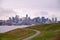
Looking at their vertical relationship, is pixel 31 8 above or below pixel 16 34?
above

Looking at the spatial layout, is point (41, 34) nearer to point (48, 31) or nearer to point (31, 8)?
point (48, 31)

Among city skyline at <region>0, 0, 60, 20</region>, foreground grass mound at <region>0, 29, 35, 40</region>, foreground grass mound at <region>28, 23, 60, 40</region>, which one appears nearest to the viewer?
foreground grass mound at <region>28, 23, 60, 40</region>

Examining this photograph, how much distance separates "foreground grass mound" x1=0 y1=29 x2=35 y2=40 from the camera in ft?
18.2

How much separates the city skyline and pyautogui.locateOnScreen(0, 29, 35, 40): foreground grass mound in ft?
2.32

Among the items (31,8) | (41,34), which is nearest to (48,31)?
(41,34)

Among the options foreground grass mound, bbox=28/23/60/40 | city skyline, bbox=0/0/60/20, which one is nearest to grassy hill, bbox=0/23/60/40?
foreground grass mound, bbox=28/23/60/40

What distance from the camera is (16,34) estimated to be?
18.5 feet

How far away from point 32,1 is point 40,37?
171 cm

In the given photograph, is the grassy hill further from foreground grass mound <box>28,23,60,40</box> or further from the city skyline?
the city skyline

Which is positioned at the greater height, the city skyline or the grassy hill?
the city skyline

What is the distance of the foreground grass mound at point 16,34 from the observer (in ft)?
18.2

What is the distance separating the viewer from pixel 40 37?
5.48m

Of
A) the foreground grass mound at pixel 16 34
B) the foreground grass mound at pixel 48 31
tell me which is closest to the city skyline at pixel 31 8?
the foreground grass mound at pixel 48 31

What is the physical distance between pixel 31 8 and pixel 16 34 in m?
1.37
